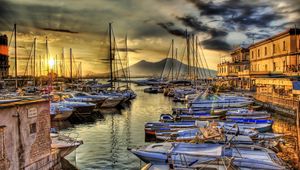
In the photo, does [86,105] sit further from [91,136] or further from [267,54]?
[267,54]

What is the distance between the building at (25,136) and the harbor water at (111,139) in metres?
4.82

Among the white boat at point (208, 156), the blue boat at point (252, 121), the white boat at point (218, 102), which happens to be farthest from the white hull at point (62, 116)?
the white boat at point (208, 156)

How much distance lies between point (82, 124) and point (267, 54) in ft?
156

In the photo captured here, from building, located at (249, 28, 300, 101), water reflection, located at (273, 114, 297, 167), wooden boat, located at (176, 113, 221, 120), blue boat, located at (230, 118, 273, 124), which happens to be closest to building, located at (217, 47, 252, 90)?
building, located at (249, 28, 300, 101)

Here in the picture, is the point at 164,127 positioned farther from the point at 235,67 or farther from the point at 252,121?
the point at 235,67

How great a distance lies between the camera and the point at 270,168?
15.0m

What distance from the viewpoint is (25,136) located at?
576 inches

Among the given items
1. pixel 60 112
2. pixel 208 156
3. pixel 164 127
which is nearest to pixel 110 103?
pixel 60 112

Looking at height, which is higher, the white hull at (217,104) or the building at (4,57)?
the building at (4,57)

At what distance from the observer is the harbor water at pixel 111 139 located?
21250 millimetres

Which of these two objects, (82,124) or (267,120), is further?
(82,124)

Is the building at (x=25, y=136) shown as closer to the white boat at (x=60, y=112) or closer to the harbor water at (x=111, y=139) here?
the harbor water at (x=111, y=139)

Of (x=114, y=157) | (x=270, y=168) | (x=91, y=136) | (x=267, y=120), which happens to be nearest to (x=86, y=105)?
(x=91, y=136)

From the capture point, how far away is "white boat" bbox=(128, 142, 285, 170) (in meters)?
15.3
